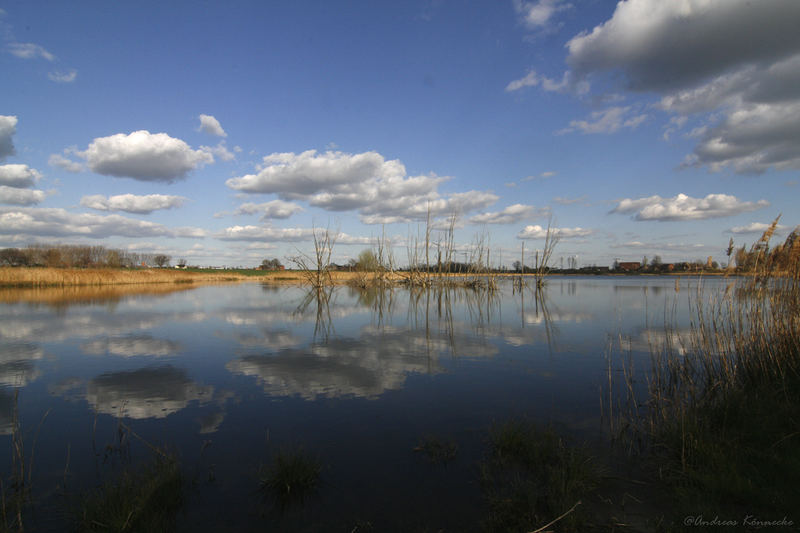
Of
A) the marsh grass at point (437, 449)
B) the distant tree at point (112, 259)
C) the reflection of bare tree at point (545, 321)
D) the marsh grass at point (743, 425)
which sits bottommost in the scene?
the marsh grass at point (437, 449)

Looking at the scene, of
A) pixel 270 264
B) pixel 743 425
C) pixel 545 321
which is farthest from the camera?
pixel 270 264

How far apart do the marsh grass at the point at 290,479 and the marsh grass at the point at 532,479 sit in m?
1.28

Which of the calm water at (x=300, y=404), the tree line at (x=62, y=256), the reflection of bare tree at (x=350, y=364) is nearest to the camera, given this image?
the calm water at (x=300, y=404)

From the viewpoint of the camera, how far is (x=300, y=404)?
452 centimetres

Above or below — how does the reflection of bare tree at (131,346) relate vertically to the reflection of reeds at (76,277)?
below

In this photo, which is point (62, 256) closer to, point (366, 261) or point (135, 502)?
point (366, 261)

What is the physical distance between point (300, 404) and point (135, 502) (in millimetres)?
2125

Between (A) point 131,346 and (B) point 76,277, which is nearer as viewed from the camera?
(A) point 131,346

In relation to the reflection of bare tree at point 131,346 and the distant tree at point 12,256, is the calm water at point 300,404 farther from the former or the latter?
the distant tree at point 12,256

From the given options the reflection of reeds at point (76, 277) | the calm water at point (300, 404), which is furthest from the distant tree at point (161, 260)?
the calm water at point (300, 404)

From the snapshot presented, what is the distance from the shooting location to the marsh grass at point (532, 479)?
2438 millimetres

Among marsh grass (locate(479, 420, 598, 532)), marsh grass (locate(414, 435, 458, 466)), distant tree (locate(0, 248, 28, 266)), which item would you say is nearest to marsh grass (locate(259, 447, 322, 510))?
marsh grass (locate(414, 435, 458, 466))

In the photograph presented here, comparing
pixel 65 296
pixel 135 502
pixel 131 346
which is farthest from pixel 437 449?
pixel 65 296

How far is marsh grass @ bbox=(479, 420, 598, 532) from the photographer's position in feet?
8.00
